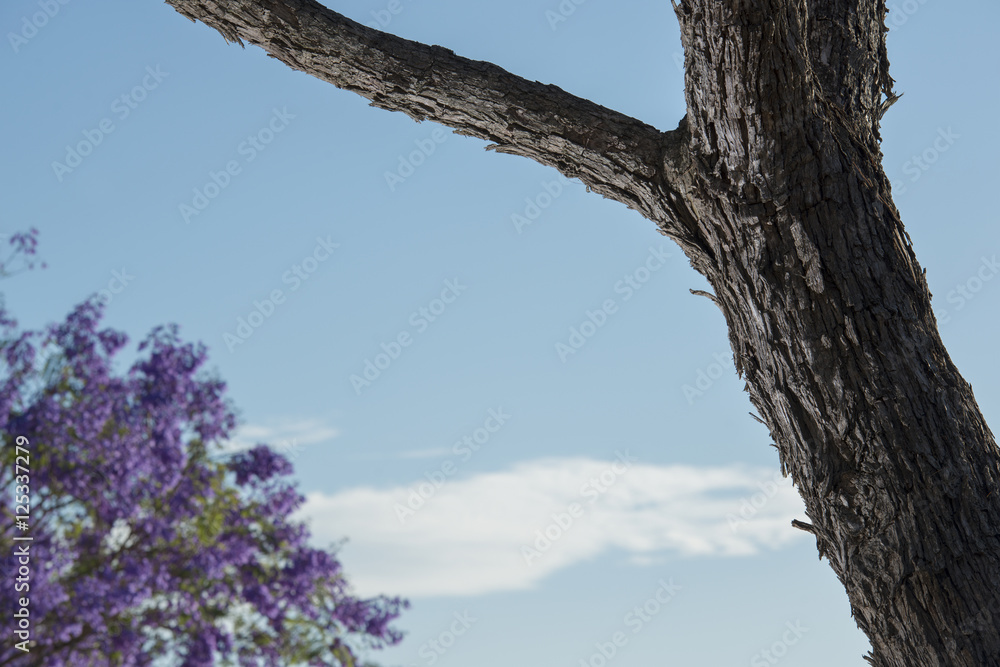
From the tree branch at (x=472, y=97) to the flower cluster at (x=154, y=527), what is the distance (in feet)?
13.7

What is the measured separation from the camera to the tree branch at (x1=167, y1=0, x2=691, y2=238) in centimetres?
190

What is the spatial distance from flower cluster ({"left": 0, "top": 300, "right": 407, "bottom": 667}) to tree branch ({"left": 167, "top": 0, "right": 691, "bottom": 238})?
4.17 meters

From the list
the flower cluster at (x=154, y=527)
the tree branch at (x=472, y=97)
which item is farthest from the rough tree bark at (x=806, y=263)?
the flower cluster at (x=154, y=527)

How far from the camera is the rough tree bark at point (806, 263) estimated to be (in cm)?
161

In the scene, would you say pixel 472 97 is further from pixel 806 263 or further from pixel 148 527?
pixel 148 527

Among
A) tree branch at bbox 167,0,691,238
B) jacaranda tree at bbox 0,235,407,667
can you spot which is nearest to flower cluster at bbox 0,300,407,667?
jacaranda tree at bbox 0,235,407,667

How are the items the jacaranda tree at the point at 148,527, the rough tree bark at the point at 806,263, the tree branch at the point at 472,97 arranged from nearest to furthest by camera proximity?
1. the rough tree bark at the point at 806,263
2. the tree branch at the point at 472,97
3. the jacaranda tree at the point at 148,527

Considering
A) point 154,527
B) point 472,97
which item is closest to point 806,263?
point 472,97

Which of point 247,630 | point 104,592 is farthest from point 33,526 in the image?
point 247,630

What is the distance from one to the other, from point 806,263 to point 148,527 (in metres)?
5.01

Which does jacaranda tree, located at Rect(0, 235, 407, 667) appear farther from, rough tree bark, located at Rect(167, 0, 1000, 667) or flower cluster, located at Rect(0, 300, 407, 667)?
rough tree bark, located at Rect(167, 0, 1000, 667)

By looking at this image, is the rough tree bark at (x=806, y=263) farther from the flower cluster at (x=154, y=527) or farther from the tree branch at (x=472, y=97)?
the flower cluster at (x=154, y=527)

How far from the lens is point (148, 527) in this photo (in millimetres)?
5391

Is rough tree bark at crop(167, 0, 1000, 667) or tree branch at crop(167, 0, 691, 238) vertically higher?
tree branch at crop(167, 0, 691, 238)
